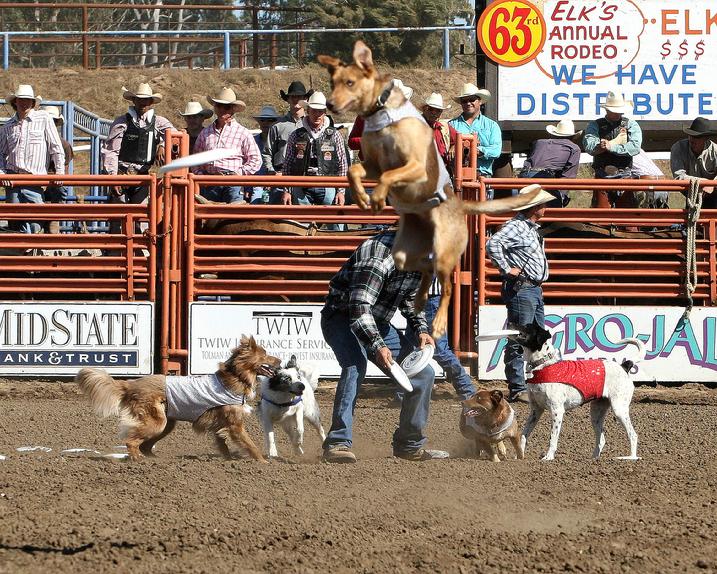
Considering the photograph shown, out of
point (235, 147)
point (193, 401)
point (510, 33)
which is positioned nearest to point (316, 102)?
point (235, 147)

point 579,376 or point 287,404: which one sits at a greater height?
point 579,376

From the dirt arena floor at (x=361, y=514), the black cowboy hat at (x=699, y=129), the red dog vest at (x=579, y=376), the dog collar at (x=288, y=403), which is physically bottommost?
the dirt arena floor at (x=361, y=514)

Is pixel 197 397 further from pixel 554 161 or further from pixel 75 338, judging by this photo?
pixel 554 161

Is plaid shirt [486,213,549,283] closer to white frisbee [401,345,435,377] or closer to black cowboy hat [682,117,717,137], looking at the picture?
white frisbee [401,345,435,377]

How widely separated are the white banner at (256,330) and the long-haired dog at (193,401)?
9.59 feet

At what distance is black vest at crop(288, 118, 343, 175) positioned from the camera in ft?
38.8

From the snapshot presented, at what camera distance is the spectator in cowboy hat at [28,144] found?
40.3ft

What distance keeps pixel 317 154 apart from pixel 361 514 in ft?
20.0

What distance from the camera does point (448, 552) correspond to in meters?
5.75

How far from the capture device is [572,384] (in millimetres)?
8570

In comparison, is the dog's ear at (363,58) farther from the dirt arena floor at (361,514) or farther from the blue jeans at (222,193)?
the blue jeans at (222,193)

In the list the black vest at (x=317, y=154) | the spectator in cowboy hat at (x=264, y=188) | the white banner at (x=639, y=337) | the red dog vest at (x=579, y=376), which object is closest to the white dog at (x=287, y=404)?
the red dog vest at (x=579, y=376)

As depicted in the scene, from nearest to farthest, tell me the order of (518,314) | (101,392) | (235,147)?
(101,392), (518,314), (235,147)

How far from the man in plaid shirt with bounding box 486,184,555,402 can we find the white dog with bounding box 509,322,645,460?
1460 mm
